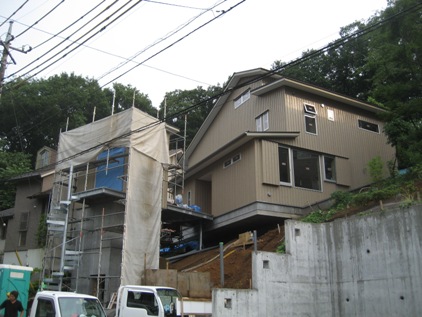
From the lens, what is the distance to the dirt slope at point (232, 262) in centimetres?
1462

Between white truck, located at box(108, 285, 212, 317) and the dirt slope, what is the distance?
227 cm

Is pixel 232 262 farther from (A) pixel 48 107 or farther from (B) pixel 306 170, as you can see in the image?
(A) pixel 48 107

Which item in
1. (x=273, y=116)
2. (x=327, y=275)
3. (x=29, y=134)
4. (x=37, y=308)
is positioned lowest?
(x=37, y=308)

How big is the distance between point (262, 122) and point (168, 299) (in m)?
13.3

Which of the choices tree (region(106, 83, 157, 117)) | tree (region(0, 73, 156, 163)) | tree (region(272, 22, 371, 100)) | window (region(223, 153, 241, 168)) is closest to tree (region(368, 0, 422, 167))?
window (region(223, 153, 241, 168))

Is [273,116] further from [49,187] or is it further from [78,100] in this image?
[78,100]

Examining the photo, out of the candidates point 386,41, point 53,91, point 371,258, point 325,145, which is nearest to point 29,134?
point 53,91

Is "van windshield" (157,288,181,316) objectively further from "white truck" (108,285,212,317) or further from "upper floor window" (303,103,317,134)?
A: "upper floor window" (303,103,317,134)

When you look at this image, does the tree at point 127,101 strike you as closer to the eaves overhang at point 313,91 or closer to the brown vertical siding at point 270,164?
the eaves overhang at point 313,91

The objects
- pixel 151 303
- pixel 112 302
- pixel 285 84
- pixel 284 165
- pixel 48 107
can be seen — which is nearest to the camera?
pixel 151 303

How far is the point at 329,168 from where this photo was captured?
2216 cm

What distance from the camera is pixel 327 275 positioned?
47.0 ft

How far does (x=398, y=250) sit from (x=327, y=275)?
102 inches

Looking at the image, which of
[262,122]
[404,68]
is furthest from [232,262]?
[404,68]
